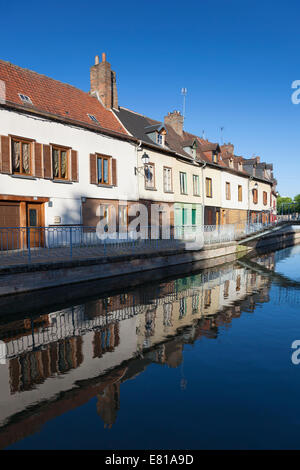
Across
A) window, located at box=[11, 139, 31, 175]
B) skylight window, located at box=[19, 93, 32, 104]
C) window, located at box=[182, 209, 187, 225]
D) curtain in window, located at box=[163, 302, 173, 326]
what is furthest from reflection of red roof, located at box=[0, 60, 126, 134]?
curtain in window, located at box=[163, 302, 173, 326]

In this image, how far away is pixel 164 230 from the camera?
22328 mm

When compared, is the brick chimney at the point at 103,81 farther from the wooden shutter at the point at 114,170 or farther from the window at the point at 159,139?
the wooden shutter at the point at 114,170

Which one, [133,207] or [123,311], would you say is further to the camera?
[133,207]

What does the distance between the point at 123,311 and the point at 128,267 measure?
4.78 m

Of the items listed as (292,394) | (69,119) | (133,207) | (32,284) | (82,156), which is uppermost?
(69,119)

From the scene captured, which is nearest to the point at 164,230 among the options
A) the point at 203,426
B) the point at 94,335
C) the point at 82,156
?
the point at 82,156

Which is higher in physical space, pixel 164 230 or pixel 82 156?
pixel 82 156

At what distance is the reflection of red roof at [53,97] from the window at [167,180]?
4954 mm

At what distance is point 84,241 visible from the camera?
53.3ft

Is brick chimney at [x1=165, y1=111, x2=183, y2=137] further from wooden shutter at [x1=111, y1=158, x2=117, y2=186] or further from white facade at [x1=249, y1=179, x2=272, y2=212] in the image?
white facade at [x1=249, y1=179, x2=272, y2=212]

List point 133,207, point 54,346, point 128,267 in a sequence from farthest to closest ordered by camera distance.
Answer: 1. point 133,207
2. point 128,267
3. point 54,346

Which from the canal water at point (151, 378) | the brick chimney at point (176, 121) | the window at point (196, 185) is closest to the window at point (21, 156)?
the canal water at point (151, 378)

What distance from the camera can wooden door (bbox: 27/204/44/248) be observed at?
14.8m
